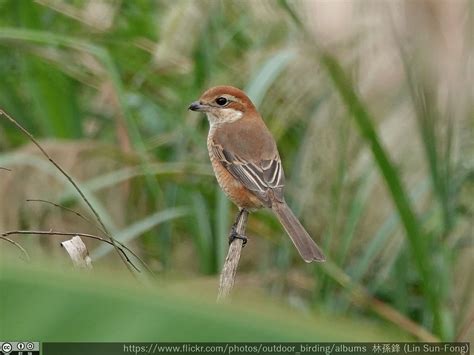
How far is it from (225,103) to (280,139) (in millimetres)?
811

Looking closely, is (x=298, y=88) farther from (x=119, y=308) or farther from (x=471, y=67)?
(x=119, y=308)

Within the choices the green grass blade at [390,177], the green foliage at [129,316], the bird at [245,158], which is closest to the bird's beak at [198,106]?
the bird at [245,158]

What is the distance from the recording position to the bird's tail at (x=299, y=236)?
9.24 ft

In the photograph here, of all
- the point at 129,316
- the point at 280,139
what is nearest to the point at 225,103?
the point at 280,139

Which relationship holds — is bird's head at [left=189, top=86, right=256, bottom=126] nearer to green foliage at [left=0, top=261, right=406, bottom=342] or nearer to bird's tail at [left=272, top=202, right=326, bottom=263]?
bird's tail at [left=272, top=202, right=326, bottom=263]

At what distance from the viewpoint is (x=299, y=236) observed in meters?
3.00

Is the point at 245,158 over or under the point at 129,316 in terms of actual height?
over

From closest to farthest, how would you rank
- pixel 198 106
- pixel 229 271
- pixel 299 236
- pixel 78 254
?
pixel 78 254, pixel 229 271, pixel 299 236, pixel 198 106

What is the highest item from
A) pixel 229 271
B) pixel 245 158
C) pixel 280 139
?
pixel 280 139

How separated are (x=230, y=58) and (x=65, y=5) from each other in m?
0.93

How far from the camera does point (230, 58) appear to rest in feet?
16.2

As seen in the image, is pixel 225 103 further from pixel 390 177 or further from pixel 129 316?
pixel 129 316

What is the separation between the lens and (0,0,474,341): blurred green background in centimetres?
321

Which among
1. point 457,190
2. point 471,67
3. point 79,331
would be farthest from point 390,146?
point 79,331
